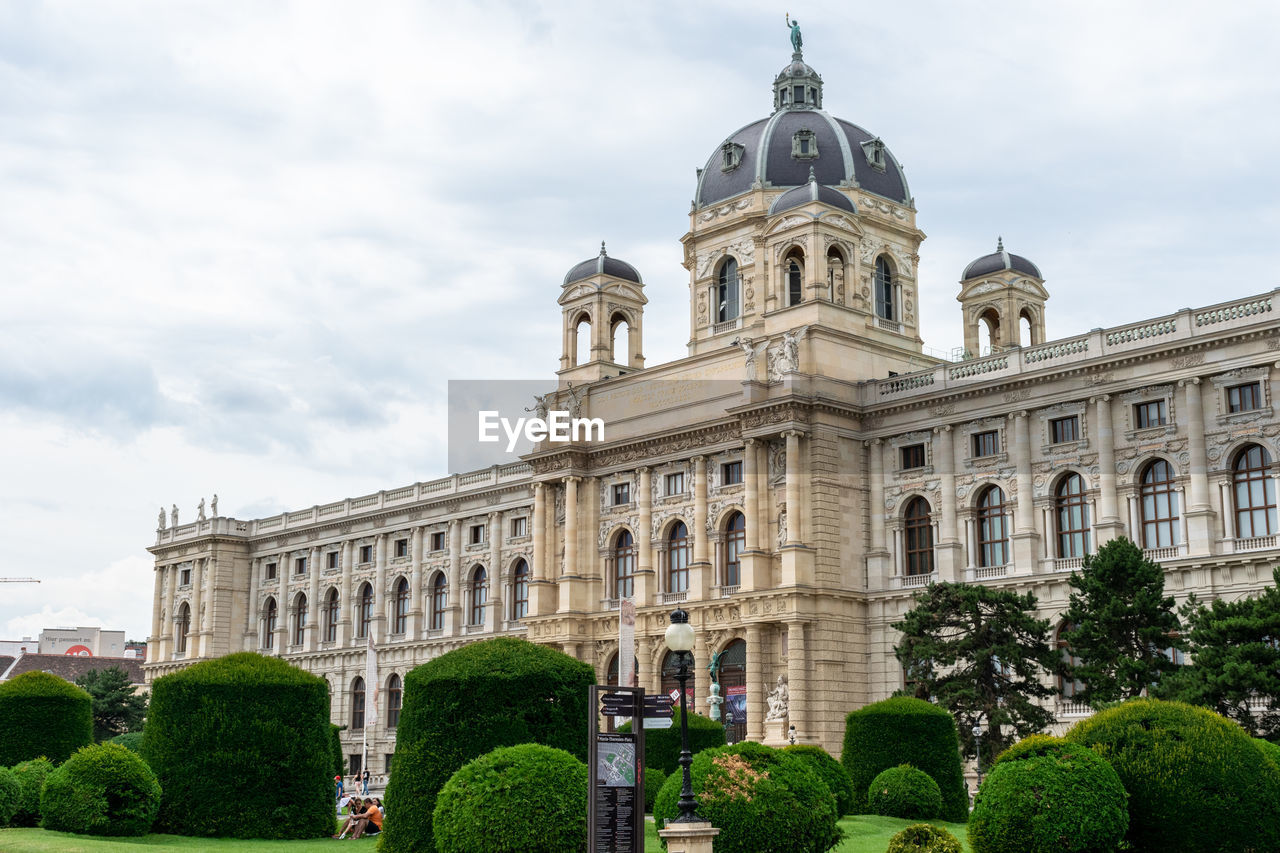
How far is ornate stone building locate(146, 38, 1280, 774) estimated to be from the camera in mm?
49312

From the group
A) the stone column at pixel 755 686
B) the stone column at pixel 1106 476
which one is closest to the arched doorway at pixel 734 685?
the stone column at pixel 755 686

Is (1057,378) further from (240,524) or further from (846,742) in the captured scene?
(240,524)

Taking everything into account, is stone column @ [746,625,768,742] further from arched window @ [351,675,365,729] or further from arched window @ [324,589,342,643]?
arched window @ [324,589,342,643]

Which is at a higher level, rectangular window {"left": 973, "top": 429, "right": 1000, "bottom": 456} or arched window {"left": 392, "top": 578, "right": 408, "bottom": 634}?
rectangular window {"left": 973, "top": 429, "right": 1000, "bottom": 456}

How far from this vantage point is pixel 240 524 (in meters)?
97.4

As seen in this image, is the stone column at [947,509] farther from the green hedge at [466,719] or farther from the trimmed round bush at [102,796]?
the trimmed round bush at [102,796]

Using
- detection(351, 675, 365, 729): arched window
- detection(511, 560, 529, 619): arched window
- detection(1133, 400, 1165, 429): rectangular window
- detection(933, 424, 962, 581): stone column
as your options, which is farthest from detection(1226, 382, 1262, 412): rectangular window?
detection(351, 675, 365, 729): arched window

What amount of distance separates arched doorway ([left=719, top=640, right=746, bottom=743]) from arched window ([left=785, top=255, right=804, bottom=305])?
1549 cm

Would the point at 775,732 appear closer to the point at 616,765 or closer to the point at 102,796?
the point at 102,796

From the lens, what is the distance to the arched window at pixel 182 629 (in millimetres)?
99562

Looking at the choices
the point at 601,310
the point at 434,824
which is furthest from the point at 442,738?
the point at 601,310

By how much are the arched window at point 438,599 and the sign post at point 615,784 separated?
203 feet

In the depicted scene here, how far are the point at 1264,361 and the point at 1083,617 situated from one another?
41.0ft

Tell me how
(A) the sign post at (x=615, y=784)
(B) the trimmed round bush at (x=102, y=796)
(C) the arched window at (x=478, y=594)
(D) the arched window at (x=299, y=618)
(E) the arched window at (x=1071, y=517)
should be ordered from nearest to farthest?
1. (A) the sign post at (x=615, y=784)
2. (B) the trimmed round bush at (x=102, y=796)
3. (E) the arched window at (x=1071, y=517)
4. (C) the arched window at (x=478, y=594)
5. (D) the arched window at (x=299, y=618)
